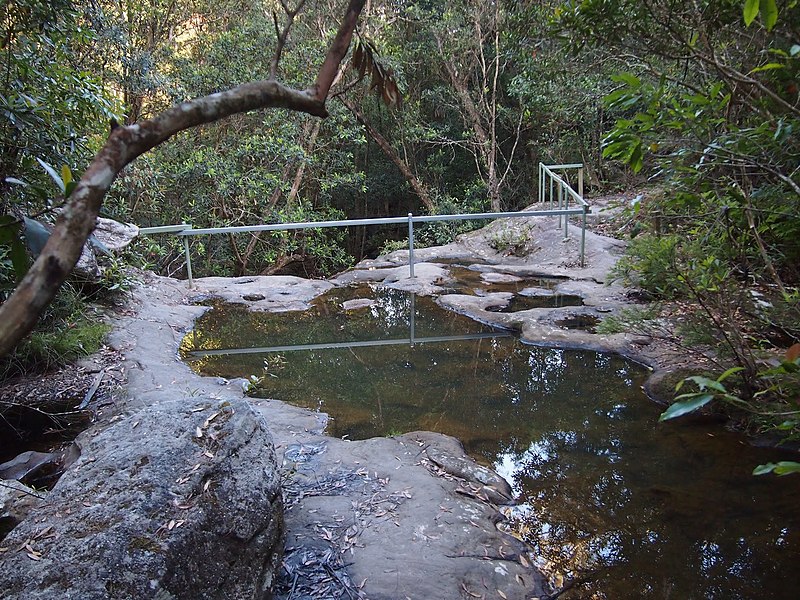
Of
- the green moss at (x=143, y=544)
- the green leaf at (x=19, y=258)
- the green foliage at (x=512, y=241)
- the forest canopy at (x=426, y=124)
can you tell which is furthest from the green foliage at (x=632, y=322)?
the green foliage at (x=512, y=241)

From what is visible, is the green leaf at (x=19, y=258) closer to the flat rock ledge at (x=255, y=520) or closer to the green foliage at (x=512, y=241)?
the flat rock ledge at (x=255, y=520)

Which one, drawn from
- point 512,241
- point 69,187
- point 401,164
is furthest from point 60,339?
point 401,164

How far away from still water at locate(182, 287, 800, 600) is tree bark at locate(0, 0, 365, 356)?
2192 mm

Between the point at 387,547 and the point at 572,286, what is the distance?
4.80m

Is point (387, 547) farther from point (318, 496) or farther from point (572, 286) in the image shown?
point (572, 286)

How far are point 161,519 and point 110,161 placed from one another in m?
1.37

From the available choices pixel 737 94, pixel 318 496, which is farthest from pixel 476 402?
pixel 737 94

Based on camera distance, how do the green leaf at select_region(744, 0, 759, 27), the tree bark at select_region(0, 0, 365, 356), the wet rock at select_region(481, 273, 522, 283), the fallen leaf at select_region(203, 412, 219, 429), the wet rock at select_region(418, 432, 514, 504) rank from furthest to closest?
1. the wet rock at select_region(481, 273, 522, 283)
2. the wet rock at select_region(418, 432, 514, 504)
3. the fallen leaf at select_region(203, 412, 219, 429)
4. the green leaf at select_region(744, 0, 759, 27)
5. the tree bark at select_region(0, 0, 365, 356)

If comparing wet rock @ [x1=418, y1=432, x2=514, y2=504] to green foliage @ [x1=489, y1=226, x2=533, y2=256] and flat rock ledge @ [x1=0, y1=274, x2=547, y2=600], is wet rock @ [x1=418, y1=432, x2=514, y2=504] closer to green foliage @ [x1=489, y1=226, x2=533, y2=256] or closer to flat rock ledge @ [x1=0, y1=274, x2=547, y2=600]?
flat rock ledge @ [x1=0, y1=274, x2=547, y2=600]

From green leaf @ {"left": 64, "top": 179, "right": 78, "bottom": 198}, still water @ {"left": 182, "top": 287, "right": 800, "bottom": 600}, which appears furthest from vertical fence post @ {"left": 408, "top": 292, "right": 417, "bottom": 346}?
green leaf @ {"left": 64, "top": 179, "right": 78, "bottom": 198}

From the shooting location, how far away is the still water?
8.00 ft

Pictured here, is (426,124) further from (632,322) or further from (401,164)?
(632,322)

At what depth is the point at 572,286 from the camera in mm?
6566

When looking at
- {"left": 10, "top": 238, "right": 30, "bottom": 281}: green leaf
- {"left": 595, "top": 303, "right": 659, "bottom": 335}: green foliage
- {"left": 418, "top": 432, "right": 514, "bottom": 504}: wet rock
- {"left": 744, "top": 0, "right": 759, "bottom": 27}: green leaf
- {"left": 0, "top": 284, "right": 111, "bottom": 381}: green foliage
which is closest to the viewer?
{"left": 10, "top": 238, "right": 30, "bottom": 281}: green leaf
